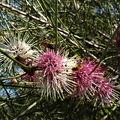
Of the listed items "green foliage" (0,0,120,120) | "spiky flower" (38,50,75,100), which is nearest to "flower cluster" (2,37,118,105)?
"spiky flower" (38,50,75,100)

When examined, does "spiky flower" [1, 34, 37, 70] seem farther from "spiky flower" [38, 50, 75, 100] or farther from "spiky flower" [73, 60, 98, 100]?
"spiky flower" [73, 60, 98, 100]

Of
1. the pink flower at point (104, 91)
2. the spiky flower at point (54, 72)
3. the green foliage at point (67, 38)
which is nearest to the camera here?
the spiky flower at point (54, 72)

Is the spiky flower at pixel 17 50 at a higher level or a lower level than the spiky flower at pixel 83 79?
higher

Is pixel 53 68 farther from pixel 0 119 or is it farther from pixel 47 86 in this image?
pixel 0 119

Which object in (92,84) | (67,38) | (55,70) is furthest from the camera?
(67,38)

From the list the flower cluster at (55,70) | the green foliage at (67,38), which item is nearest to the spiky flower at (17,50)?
the flower cluster at (55,70)

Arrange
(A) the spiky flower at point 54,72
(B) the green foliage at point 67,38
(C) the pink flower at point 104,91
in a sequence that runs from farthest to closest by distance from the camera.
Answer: (B) the green foliage at point 67,38 < (C) the pink flower at point 104,91 < (A) the spiky flower at point 54,72

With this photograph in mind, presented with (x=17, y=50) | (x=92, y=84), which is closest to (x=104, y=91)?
(x=92, y=84)

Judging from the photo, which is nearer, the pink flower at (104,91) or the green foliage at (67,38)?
the pink flower at (104,91)

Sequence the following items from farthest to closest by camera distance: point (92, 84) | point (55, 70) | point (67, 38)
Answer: point (67, 38) < point (92, 84) < point (55, 70)

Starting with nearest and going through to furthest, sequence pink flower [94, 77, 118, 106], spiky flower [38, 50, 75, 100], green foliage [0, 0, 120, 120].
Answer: spiky flower [38, 50, 75, 100]
pink flower [94, 77, 118, 106]
green foliage [0, 0, 120, 120]

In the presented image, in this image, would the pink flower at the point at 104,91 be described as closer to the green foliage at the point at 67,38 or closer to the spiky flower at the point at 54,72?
the green foliage at the point at 67,38

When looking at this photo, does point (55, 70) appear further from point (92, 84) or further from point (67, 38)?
point (67, 38)
